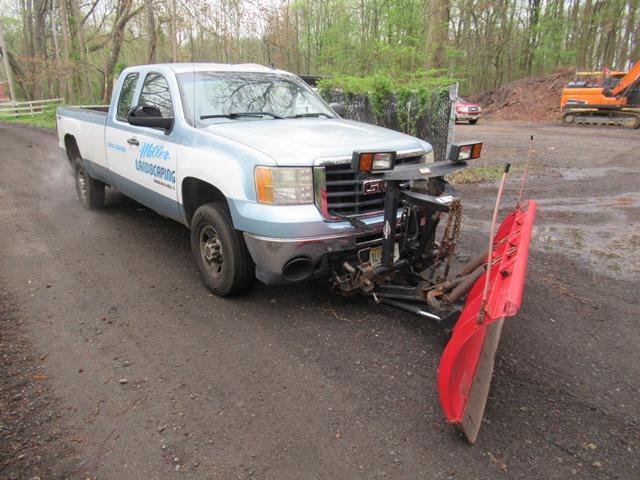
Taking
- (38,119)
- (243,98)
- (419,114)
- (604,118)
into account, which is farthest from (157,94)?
(38,119)

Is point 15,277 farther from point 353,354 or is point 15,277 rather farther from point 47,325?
point 353,354

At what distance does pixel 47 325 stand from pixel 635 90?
24123 mm

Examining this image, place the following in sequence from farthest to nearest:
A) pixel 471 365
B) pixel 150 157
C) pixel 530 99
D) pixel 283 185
Result: pixel 530 99
pixel 150 157
pixel 283 185
pixel 471 365

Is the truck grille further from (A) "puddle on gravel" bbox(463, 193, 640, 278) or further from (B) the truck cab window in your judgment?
(A) "puddle on gravel" bbox(463, 193, 640, 278)

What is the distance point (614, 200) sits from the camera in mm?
8125

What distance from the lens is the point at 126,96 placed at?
223 inches

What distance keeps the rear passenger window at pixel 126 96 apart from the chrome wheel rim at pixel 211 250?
6.88 ft

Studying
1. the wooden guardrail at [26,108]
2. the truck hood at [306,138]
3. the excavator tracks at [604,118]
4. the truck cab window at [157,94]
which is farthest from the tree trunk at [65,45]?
the excavator tracks at [604,118]

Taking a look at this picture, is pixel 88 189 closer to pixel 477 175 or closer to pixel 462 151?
pixel 462 151

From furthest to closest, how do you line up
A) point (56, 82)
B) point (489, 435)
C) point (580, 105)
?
point (56, 82), point (580, 105), point (489, 435)

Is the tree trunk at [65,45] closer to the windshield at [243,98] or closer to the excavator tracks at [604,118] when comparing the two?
the windshield at [243,98]

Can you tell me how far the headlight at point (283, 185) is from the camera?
3594 millimetres

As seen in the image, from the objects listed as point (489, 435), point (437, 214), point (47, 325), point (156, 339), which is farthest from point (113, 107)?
point (489, 435)

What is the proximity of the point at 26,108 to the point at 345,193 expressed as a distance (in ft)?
105
